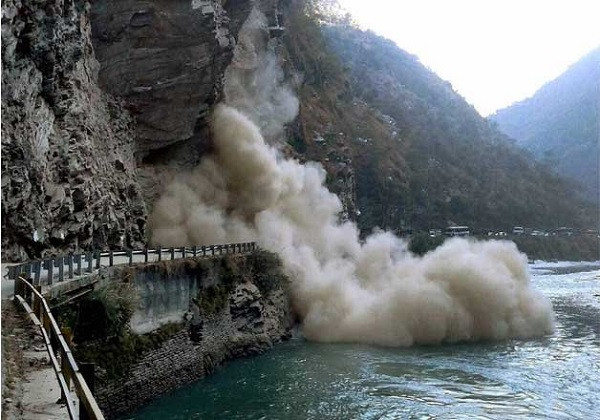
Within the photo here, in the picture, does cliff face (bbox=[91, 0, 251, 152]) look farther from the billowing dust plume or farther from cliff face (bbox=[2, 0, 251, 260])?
the billowing dust plume

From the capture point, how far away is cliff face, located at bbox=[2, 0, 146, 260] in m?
24.2

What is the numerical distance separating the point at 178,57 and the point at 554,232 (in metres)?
120

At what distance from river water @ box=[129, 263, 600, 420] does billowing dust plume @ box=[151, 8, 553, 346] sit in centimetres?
206

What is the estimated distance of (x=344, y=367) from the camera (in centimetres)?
2984

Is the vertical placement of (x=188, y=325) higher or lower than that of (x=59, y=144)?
lower

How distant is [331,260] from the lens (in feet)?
162

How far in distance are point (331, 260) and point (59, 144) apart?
25574 mm

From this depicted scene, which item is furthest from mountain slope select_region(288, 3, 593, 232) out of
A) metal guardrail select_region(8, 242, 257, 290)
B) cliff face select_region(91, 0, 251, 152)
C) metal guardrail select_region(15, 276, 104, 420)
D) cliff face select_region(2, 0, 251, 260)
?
metal guardrail select_region(15, 276, 104, 420)

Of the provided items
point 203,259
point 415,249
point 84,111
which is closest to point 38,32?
point 84,111

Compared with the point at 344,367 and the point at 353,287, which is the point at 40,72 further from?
the point at 353,287

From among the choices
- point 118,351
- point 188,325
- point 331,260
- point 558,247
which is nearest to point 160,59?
point 188,325

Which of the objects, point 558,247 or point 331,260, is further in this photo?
point 558,247

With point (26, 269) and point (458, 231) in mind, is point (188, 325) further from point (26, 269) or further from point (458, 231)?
point (458, 231)

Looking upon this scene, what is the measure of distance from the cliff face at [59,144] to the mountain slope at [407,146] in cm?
4146
